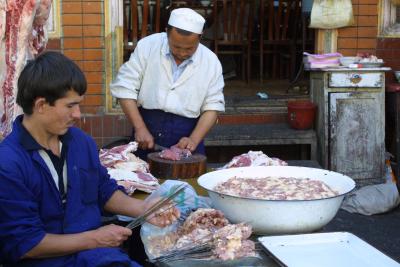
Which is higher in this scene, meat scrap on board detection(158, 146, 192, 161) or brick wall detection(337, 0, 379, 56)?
brick wall detection(337, 0, 379, 56)

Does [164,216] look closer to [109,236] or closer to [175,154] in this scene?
[109,236]

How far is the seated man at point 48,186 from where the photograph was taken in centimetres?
229

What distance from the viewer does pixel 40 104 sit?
239cm

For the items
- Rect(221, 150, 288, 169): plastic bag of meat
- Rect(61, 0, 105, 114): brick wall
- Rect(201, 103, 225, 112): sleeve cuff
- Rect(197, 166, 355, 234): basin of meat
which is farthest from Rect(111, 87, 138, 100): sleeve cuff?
Rect(61, 0, 105, 114): brick wall

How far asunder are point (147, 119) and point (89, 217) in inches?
79.8

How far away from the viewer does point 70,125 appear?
247cm

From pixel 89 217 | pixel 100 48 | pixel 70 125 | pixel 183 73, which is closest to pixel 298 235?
pixel 89 217

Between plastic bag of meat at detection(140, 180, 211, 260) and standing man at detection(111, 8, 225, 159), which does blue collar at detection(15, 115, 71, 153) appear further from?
standing man at detection(111, 8, 225, 159)

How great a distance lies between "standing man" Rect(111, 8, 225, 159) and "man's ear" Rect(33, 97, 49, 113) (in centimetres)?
190

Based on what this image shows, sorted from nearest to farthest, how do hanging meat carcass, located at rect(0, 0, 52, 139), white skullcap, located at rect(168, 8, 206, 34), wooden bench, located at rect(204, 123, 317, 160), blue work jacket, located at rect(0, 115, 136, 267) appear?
blue work jacket, located at rect(0, 115, 136, 267) < hanging meat carcass, located at rect(0, 0, 52, 139) < white skullcap, located at rect(168, 8, 206, 34) < wooden bench, located at rect(204, 123, 317, 160)

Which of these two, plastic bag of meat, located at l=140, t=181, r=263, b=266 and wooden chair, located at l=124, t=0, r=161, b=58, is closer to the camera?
plastic bag of meat, located at l=140, t=181, r=263, b=266

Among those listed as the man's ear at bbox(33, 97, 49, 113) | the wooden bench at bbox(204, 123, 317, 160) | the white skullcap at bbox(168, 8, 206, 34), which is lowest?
the wooden bench at bbox(204, 123, 317, 160)

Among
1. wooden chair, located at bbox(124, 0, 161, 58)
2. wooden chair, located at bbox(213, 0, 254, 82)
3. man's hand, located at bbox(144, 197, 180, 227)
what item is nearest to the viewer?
man's hand, located at bbox(144, 197, 180, 227)

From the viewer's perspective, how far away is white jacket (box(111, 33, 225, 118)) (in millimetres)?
4395
